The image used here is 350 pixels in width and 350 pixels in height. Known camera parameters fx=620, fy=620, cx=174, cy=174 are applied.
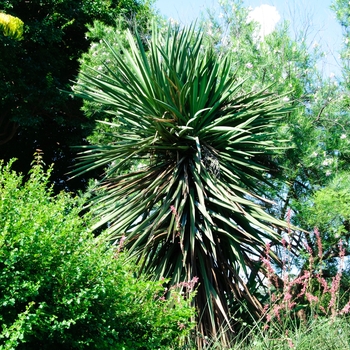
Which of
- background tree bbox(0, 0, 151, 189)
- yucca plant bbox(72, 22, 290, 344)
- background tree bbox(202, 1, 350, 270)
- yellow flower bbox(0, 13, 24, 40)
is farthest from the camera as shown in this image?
background tree bbox(0, 0, 151, 189)

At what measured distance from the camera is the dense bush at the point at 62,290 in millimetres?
4586

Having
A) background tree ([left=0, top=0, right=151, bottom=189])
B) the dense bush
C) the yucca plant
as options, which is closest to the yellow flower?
background tree ([left=0, top=0, right=151, bottom=189])

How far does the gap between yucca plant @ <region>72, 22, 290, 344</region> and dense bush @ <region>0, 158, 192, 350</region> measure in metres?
1.78

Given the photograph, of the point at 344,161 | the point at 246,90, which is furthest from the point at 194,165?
the point at 344,161

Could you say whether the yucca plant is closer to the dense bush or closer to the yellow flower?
the dense bush

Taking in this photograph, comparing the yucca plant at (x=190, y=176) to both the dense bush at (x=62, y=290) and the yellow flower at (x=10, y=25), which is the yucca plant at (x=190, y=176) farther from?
the yellow flower at (x=10, y=25)

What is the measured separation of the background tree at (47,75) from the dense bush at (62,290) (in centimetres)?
789

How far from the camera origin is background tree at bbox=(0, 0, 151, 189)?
13812 millimetres

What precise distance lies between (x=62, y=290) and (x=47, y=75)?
10035 mm

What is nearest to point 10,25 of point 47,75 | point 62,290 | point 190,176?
point 47,75

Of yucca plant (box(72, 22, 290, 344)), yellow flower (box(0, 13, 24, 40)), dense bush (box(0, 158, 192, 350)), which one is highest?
yellow flower (box(0, 13, 24, 40))

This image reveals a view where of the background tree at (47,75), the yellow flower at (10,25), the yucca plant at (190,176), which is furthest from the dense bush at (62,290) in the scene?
the background tree at (47,75)

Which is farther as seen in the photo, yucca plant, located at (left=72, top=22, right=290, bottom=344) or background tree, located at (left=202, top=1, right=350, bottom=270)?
background tree, located at (left=202, top=1, right=350, bottom=270)

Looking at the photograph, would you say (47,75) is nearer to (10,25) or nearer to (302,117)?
(10,25)
